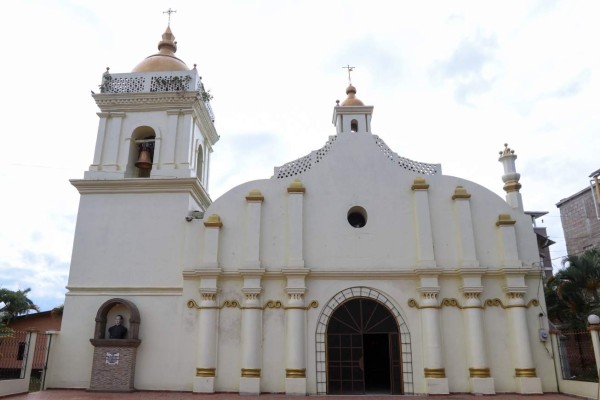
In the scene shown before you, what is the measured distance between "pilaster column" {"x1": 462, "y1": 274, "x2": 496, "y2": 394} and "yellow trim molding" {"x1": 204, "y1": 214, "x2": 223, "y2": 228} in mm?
7459

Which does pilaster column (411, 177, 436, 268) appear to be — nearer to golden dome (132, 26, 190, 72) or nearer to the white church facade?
the white church facade

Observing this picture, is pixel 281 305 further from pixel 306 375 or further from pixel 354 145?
pixel 354 145

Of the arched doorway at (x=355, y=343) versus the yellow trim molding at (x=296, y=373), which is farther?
the arched doorway at (x=355, y=343)

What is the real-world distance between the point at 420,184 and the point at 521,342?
5.32 m

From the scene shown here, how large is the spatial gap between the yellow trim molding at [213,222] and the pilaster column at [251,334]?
1.71 m

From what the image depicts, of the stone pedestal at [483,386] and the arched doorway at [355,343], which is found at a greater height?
the arched doorway at [355,343]

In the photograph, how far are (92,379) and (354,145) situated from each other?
1040 centimetres

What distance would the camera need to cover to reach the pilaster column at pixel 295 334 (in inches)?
520

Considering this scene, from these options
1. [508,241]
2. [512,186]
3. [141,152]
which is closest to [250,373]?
[141,152]

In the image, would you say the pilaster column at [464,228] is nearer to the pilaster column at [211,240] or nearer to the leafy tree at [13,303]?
the pilaster column at [211,240]

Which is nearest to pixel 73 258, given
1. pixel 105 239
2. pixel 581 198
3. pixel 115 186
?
pixel 105 239

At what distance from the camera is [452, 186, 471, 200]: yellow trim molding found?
14.9 metres

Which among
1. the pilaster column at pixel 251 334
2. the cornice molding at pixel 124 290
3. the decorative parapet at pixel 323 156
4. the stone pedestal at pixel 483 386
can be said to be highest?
the decorative parapet at pixel 323 156

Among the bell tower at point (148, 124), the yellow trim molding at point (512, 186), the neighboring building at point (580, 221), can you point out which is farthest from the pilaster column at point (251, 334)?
the neighboring building at point (580, 221)
